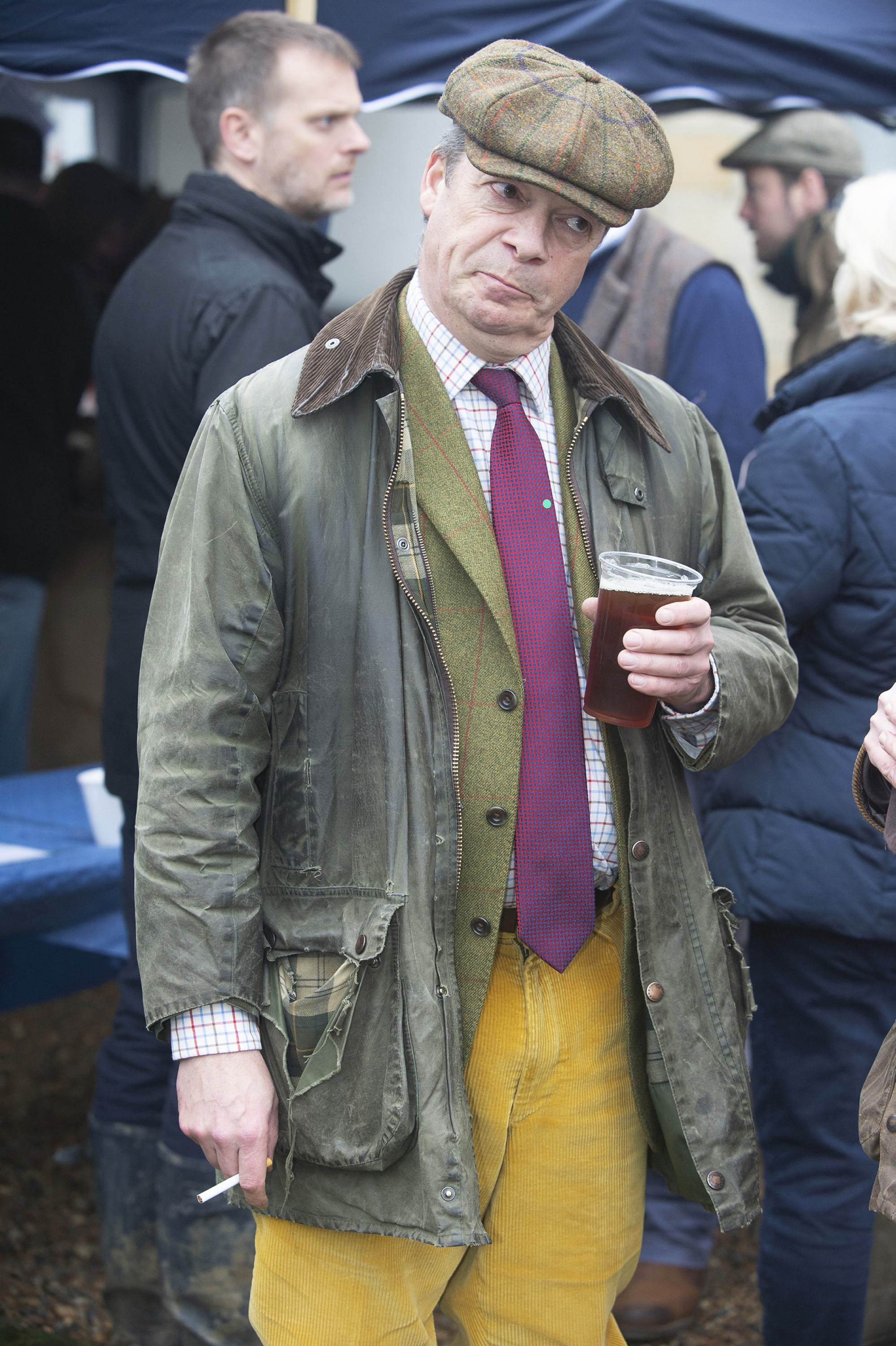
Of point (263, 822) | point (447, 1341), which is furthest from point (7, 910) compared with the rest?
point (263, 822)

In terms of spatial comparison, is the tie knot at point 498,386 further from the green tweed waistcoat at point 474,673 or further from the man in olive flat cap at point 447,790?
the green tweed waistcoat at point 474,673

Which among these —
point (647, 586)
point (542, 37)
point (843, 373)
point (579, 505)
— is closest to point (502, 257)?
point (579, 505)

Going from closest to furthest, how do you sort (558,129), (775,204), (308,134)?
(558,129)
(308,134)
(775,204)

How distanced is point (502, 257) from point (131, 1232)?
7.42 ft

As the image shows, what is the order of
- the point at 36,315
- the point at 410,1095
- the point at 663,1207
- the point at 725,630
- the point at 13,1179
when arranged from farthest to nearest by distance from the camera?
the point at 36,315, the point at 13,1179, the point at 663,1207, the point at 725,630, the point at 410,1095

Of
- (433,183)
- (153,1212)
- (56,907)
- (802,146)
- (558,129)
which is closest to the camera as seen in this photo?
(558,129)

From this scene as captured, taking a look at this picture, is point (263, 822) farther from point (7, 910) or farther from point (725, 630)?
point (7, 910)

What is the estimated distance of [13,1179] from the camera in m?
3.48

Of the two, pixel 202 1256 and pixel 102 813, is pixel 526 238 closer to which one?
pixel 202 1256

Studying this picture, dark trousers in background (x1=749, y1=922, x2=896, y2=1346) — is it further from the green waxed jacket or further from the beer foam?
the beer foam

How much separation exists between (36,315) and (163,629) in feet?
12.3

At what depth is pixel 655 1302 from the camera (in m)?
2.90

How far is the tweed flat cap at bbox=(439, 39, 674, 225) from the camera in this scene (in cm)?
155

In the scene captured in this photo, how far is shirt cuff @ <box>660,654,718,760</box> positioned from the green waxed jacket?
0.6 inches
